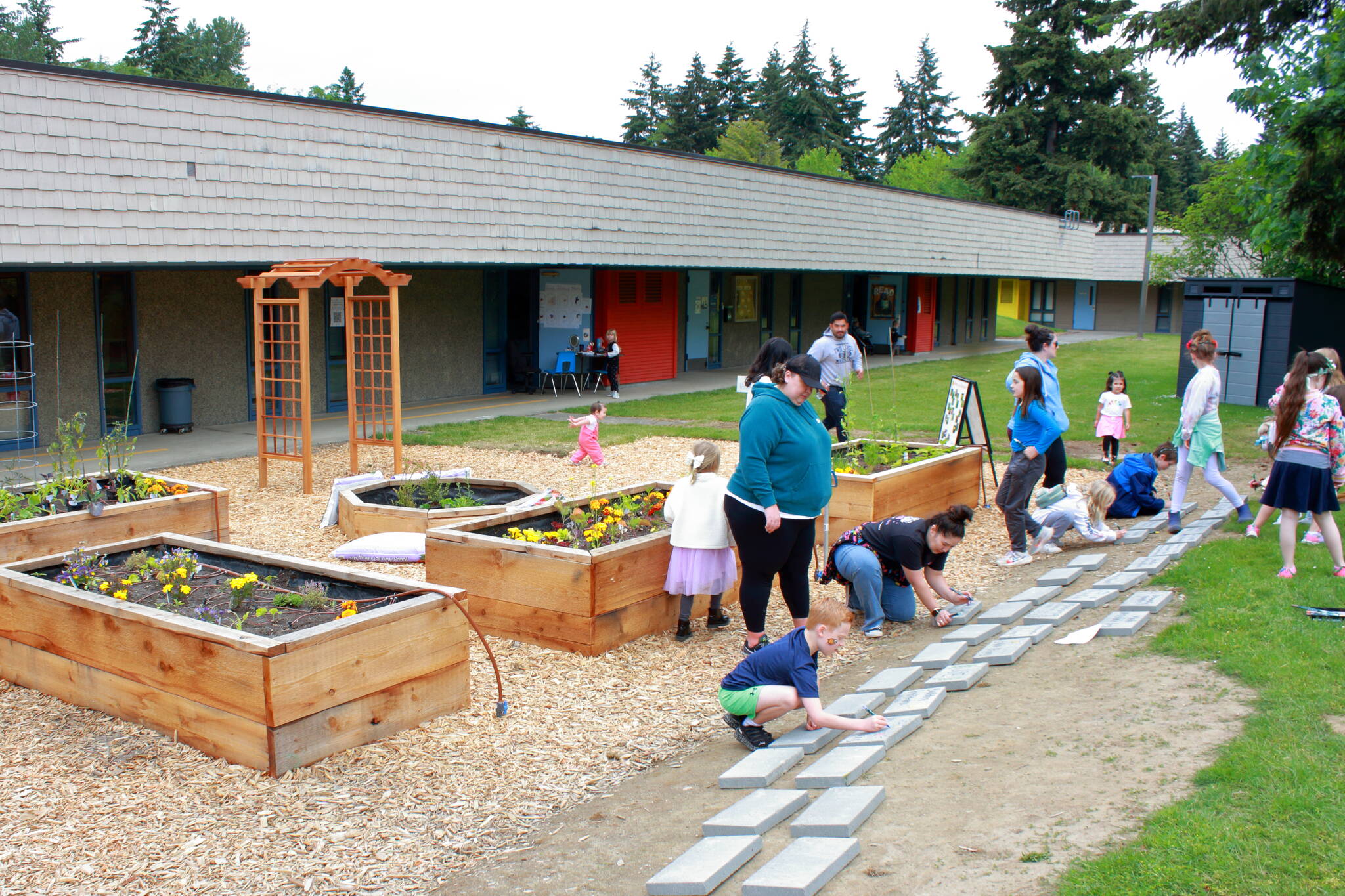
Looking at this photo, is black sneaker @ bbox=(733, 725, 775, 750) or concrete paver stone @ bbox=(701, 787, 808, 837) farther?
black sneaker @ bbox=(733, 725, 775, 750)

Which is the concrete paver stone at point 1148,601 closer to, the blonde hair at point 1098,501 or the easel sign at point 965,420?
the blonde hair at point 1098,501

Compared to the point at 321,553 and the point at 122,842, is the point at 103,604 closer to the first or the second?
the point at 122,842

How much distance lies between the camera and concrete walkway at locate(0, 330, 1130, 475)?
1331 centimetres

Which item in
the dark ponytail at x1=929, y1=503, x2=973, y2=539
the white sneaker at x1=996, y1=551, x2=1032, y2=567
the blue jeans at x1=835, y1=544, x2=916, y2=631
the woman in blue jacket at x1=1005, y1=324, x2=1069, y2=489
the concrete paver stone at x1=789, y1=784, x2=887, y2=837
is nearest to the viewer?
the concrete paver stone at x1=789, y1=784, x2=887, y2=837

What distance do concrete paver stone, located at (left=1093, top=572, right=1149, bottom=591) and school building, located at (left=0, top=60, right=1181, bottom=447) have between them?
1051cm

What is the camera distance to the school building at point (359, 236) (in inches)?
472

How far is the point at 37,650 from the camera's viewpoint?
5578 millimetres

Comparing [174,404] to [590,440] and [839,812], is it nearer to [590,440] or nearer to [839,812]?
[590,440]

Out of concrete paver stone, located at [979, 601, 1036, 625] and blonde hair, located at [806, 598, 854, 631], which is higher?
blonde hair, located at [806, 598, 854, 631]

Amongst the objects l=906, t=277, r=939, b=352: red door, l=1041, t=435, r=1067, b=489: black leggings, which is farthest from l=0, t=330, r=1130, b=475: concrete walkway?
l=1041, t=435, r=1067, b=489: black leggings

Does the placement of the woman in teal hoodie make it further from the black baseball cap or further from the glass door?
the glass door

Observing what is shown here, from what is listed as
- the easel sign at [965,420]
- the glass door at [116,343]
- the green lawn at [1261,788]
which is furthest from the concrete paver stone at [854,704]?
the glass door at [116,343]

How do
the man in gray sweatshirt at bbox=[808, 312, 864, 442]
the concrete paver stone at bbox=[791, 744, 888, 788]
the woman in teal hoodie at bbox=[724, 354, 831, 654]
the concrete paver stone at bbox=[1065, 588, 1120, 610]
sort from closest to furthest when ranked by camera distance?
the concrete paver stone at bbox=[791, 744, 888, 788]
the woman in teal hoodie at bbox=[724, 354, 831, 654]
the concrete paver stone at bbox=[1065, 588, 1120, 610]
the man in gray sweatshirt at bbox=[808, 312, 864, 442]

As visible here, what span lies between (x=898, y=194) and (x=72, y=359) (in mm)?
21143
